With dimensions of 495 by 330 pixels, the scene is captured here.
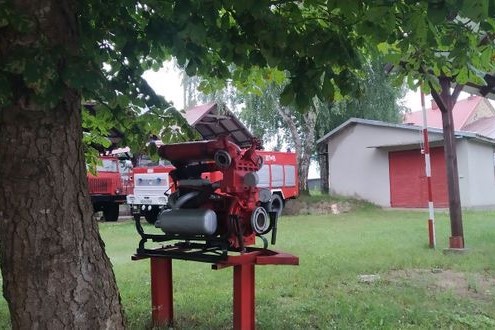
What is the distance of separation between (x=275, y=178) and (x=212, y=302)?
547 inches

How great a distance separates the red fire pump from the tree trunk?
1.06 metres

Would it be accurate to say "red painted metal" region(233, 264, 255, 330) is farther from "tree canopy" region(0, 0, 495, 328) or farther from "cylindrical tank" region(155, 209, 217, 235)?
"tree canopy" region(0, 0, 495, 328)

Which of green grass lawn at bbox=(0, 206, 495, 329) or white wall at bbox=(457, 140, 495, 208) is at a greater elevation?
white wall at bbox=(457, 140, 495, 208)

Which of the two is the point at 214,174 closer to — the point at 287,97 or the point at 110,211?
A: the point at 287,97

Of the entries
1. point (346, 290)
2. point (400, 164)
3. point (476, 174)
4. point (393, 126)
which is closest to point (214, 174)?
point (346, 290)

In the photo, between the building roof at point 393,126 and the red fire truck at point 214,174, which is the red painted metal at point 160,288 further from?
the building roof at point 393,126

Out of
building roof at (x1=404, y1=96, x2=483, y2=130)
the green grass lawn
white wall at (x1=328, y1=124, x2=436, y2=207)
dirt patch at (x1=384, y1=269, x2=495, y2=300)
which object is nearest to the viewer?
the green grass lawn

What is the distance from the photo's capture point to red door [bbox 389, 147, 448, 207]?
2189 centimetres

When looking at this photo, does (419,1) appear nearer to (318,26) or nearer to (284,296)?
(318,26)

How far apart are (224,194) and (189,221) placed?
0.37 m

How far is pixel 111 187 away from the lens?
19.4m

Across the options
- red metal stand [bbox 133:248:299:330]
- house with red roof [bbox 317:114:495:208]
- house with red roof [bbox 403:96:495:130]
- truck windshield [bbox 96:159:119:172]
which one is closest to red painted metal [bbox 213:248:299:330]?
red metal stand [bbox 133:248:299:330]

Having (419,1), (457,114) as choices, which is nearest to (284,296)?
(419,1)

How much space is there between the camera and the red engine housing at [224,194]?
4.02 metres
